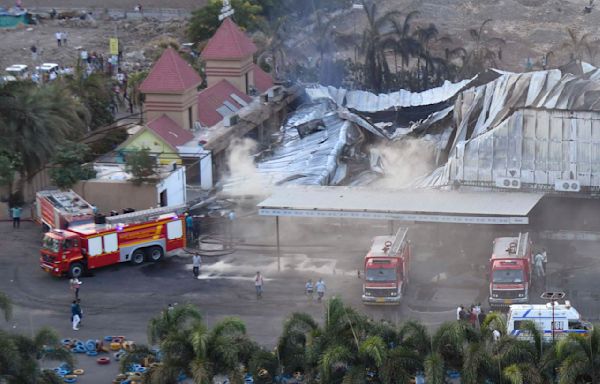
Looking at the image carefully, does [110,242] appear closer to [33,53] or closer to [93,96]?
[93,96]

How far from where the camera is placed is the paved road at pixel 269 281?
4353 cm

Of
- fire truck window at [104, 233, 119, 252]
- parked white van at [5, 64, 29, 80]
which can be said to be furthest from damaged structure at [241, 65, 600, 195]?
parked white van at [5, 64, 29, 80]

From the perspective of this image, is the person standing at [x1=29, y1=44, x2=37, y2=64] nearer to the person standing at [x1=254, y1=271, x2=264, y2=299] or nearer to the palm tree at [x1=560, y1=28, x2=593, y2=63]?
the palm tree at [x1=560, y1=28, x2=593, y2=63]

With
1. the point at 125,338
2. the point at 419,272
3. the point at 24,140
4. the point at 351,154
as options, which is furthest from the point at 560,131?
the point at 24,140

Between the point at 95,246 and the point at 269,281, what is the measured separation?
600cm

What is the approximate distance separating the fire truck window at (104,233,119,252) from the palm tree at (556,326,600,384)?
19.5 m

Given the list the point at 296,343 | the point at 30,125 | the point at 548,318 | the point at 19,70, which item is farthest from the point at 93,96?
the point at 296,343

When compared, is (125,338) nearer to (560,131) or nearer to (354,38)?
(560,131)

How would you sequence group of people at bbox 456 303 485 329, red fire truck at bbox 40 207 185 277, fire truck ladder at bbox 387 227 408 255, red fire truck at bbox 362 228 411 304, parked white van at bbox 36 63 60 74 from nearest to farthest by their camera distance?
1. group of people at bbox 456 303 485 329
2. red fire truck at bbox 362 228 411 304
3. fire truck ladder at bbox 387 227 408 255
4. red fire truck at bbox 40 207 185 277
5. parked white van at bbox 36 63 60 74

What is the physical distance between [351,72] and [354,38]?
4742 millimetres

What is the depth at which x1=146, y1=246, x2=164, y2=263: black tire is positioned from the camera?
161 feet

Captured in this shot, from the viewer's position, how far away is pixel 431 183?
2047 inches

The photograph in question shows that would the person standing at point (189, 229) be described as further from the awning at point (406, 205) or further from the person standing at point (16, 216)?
the person standing at point (16, 216)

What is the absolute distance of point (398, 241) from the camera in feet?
151
